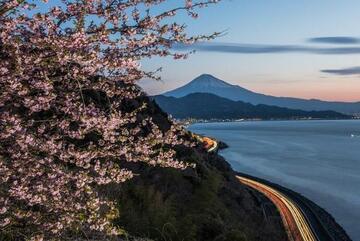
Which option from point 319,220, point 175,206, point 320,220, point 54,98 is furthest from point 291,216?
point 54,98

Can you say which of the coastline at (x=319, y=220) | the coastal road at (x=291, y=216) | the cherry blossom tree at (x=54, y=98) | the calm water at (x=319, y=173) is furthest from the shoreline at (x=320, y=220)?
the cherry blossom tree at (x=54, y=98)

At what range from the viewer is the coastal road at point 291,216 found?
5031cm

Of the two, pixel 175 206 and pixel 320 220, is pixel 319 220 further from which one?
pixel 175 206

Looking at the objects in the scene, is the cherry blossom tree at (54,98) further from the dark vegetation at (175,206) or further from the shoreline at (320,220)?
the shoreline at (320,220)

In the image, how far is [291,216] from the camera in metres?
59.0

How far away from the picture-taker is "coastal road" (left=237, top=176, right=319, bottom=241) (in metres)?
50.3

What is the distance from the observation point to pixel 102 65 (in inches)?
221

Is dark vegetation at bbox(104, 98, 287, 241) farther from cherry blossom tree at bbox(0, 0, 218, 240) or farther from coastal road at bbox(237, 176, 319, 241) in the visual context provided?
coastal road at bbox(237, 176, 319, 241)

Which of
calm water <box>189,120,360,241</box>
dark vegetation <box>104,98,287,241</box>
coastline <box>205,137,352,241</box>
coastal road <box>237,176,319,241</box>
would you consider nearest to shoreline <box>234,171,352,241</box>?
coastline <box>205,137,352,241</box>

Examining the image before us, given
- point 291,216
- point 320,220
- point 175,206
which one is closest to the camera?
point 175,206

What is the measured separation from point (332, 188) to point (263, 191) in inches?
686

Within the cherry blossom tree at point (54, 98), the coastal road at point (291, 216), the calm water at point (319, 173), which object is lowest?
the calm water at point (319, 173)

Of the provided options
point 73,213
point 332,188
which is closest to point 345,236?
point 332,188

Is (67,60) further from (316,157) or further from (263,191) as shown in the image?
(316,157)
